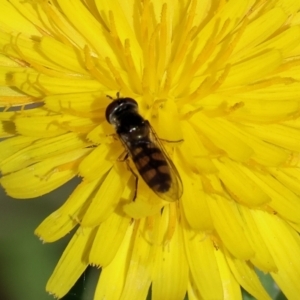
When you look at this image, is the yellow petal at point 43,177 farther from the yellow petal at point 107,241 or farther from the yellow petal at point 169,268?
the yellow petal at point 169,268

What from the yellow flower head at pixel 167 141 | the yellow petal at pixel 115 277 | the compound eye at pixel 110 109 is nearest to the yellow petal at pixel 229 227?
the yellow flower head at pixel 167 141

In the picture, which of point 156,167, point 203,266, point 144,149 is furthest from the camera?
point 203,266

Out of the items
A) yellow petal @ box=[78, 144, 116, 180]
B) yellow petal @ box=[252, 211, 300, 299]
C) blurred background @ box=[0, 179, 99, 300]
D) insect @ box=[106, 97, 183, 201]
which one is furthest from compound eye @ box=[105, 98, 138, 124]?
blurred background @ box=[0, 179, 99, 300]

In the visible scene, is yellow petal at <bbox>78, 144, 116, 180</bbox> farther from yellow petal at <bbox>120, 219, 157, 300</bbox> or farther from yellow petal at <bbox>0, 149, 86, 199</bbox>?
yellow petal at <bbox>120, 219, 157, 300</bbox>

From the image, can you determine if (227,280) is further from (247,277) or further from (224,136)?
(224,136)

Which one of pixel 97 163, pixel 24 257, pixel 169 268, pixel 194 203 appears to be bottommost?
pixel 24 257

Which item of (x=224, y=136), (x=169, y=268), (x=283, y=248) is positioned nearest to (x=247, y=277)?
(x=283, y=248)
